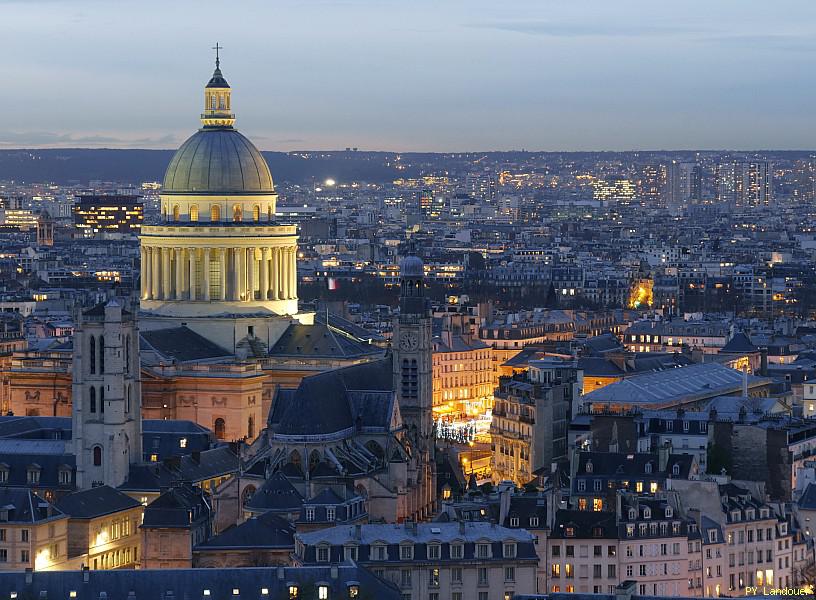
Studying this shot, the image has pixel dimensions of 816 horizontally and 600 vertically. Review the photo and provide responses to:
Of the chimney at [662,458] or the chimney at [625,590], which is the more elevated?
the chimney at [662,458]

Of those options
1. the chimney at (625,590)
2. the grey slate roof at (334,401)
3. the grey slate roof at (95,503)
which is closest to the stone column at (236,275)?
the grey slate roof at (334,401)

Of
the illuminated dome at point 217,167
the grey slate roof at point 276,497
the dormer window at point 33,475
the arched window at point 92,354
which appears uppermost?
the illuminated dome at point 217,167

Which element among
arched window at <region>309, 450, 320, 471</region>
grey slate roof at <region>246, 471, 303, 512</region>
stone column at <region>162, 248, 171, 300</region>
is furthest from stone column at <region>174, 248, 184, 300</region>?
grey slate roof at <region>246, 471, 303, 512</region>

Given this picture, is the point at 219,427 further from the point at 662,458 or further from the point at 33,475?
the point at 662,458

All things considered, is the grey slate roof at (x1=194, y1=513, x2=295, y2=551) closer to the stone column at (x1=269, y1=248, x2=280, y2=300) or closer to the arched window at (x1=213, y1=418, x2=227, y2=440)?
the arched window at (x1=213, y1=418, x2=227, y2=440)

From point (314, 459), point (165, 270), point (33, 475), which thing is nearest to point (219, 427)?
point (165, 270)

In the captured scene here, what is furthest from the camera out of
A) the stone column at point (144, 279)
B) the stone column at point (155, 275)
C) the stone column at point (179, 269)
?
the stone column at point (144, 279)

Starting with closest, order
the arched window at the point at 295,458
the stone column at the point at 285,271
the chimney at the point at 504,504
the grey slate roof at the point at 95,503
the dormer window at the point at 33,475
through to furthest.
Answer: the chimney at the point at 504,504 < the grey slate roof at the point at 95,503 < the arched window at the point at 295,458 < the dormer window at the point at 33,475 < the stone column at the point at 285,271

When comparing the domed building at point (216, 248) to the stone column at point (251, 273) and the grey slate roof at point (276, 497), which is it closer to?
the stone column at point (251, 273)
